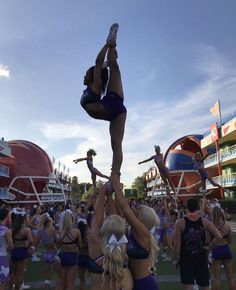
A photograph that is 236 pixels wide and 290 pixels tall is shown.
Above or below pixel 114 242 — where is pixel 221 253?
below

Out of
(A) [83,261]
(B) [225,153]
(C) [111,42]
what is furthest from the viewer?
(B) [225,153]

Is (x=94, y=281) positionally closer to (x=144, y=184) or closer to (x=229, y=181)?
(x=229, y=181)

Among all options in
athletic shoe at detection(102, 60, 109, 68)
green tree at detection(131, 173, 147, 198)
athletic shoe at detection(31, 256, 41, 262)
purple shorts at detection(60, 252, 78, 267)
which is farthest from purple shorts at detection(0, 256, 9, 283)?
green tree at detection(131, 173, 147, 198)

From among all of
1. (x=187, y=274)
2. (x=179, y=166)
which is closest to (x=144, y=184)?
(x=179, y=166)

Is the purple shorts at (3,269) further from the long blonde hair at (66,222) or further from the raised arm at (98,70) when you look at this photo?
the raised arm at (98,70)

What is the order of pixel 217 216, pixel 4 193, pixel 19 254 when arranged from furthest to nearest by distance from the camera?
1. pixel 4 193
2. pixel 19 254
3. pixel 217 216

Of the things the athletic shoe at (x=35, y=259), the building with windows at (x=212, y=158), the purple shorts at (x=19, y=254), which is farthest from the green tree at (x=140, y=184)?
the purple shorts at (x=19, y=254)

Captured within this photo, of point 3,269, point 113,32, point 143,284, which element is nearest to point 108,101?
point 113,32

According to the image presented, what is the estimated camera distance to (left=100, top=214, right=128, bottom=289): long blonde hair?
322 centimetres

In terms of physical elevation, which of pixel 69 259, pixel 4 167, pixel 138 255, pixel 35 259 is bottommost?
pixel 35 259

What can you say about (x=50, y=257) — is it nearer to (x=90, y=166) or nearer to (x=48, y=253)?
(x=48, y=253)

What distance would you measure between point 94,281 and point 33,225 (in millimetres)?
10041

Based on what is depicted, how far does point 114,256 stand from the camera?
321 cm

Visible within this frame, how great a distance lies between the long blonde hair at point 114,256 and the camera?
3219mm
